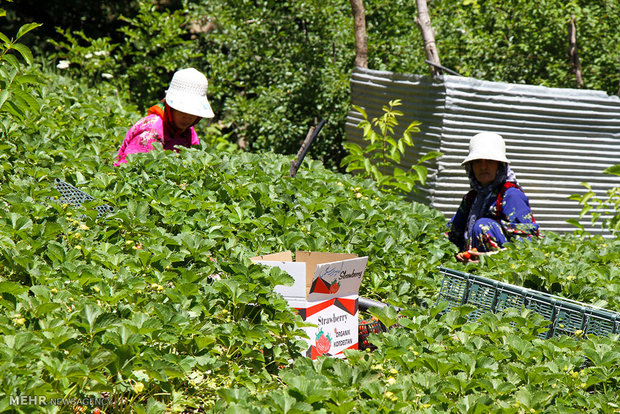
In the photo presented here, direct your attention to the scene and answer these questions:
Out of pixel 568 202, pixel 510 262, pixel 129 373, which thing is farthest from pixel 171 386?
pixel 568 202

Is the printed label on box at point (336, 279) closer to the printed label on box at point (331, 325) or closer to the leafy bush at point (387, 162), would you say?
the printed label on box at point (331, 325)

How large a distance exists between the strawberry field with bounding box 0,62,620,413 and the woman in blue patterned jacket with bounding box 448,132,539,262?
0.83 meters

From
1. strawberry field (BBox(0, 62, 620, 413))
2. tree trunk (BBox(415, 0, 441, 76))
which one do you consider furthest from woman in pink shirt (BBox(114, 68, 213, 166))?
tree trunk (BBox(415, 0, 441, 76))

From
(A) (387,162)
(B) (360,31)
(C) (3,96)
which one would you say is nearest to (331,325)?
(C) (3,96)

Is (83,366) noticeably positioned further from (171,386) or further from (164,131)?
(164,131)

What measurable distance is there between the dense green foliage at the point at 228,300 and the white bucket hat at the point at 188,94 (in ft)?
2.52

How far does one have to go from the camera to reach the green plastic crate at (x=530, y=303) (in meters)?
Result: 2.94

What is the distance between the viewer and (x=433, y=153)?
5.79m

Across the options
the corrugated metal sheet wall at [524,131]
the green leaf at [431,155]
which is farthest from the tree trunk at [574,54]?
the green leaf at [431,155]

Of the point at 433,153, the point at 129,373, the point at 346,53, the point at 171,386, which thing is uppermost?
the point at 346,53

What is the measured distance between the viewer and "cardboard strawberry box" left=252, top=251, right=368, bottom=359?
2621 mm

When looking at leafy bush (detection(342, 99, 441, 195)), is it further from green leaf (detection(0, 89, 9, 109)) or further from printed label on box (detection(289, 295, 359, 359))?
green leaf (detection(0, 89, 9, 109))

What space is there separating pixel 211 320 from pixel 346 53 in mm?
6470

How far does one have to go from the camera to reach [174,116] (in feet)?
15.7
